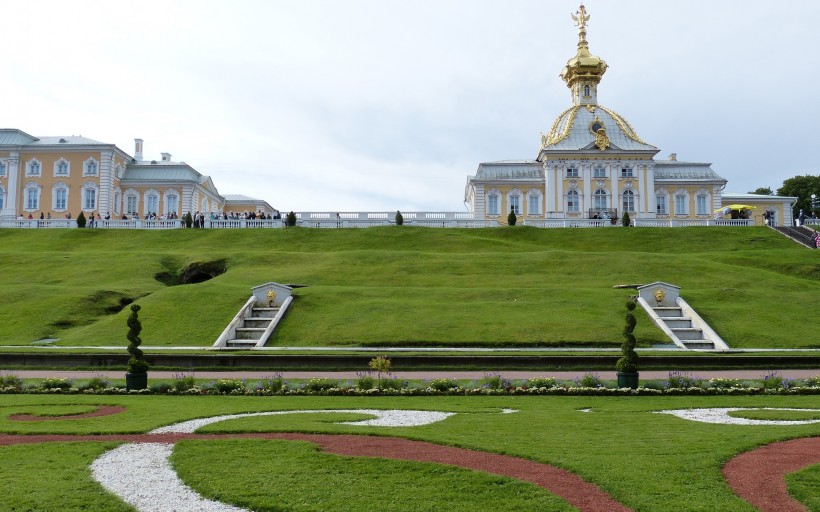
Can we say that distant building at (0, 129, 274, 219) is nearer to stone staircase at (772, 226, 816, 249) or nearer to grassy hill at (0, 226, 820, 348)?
grassy hill at (0, 226, 820, 348)

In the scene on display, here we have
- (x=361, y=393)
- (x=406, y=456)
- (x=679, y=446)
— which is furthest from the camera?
(x=361, y=393)

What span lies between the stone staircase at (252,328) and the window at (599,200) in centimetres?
5411

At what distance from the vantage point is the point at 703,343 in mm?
27906

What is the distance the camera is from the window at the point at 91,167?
79875mm

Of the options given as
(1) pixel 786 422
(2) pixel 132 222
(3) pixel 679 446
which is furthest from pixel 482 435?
(2) pixel 132 222

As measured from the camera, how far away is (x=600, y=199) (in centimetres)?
7844

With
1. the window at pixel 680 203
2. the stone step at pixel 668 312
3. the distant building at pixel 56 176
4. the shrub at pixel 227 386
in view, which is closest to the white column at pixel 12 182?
the distant building at pixel 56 176

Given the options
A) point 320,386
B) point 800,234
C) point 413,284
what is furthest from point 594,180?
point 320,386

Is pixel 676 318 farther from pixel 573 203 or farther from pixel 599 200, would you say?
pixel 599 200

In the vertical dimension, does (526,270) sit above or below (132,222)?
below

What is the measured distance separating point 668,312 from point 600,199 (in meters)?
48.8

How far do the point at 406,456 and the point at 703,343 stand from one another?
70.0 ft

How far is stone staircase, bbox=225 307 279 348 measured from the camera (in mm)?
28438

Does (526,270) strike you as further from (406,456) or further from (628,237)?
(406,456)
